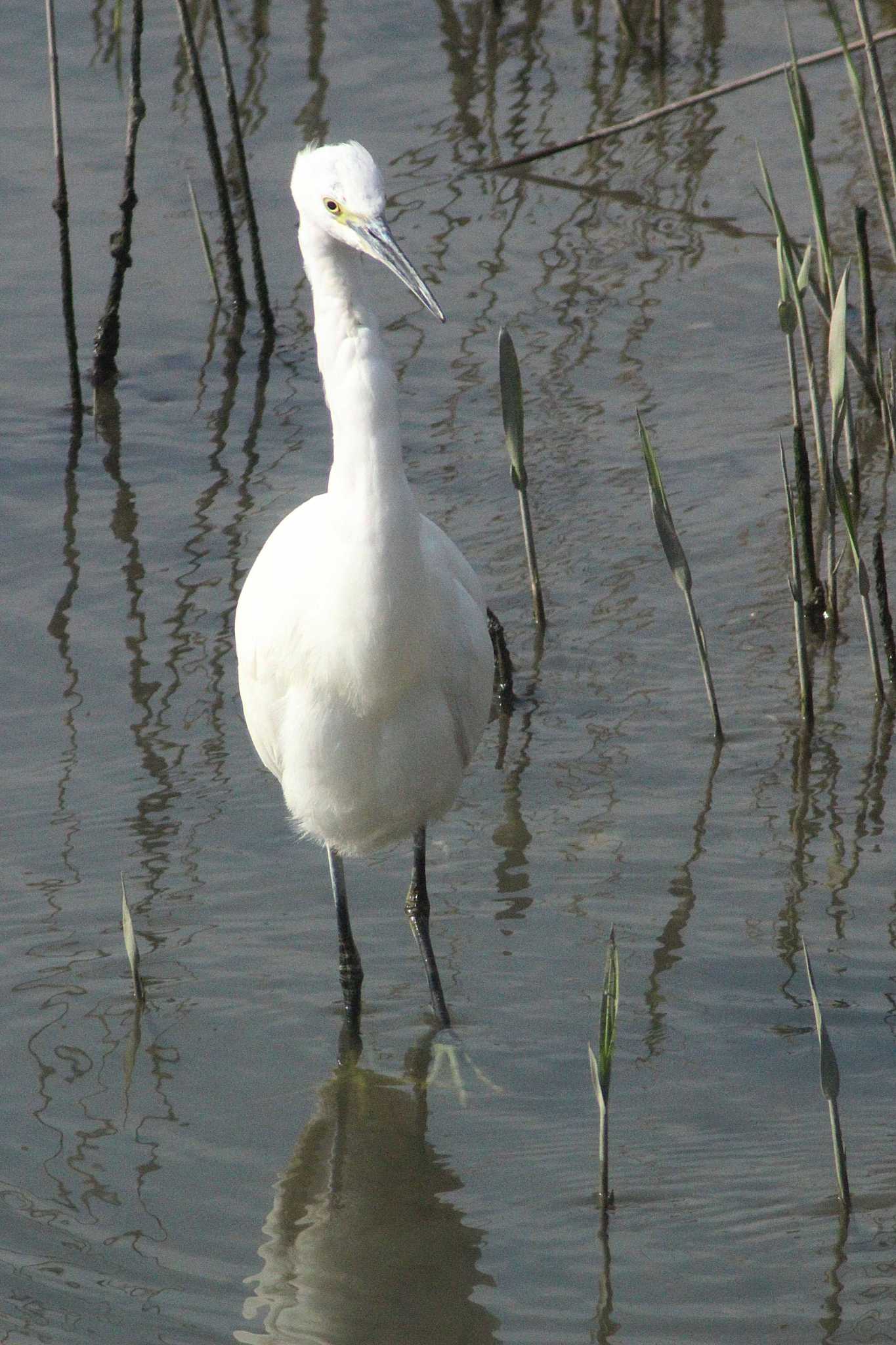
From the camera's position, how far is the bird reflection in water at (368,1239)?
323 centimetres

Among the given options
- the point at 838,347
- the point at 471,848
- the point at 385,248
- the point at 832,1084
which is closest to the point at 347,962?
the point at 471,848

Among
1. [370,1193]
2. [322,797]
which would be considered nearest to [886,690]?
[322,797]

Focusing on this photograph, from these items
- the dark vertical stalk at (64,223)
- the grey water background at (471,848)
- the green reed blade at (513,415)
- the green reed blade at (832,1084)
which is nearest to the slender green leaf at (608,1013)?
the green reed blade at (832,1084)

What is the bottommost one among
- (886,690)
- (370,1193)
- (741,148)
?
(370,1193)

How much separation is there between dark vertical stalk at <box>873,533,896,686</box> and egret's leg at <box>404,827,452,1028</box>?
1563 mm

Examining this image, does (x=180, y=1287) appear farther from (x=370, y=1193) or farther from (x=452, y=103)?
(x=452, y=103)

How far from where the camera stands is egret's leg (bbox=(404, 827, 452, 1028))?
4.13m

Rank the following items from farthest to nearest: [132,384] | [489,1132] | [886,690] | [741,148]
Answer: [741,148]
[132,384]
[886,690]
[489,1132]

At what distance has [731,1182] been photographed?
11.5 ft

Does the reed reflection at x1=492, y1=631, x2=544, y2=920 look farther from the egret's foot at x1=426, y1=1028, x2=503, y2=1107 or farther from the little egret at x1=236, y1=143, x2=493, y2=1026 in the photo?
the egret's foot at x1=426, y1=1028, x2=503, y2=1107

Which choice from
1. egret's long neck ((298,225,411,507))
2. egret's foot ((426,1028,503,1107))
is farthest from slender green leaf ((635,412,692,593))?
egret's foot ((426,1028,503,1107))

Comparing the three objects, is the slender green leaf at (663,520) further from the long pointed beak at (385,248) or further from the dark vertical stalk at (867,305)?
the dark vertical stalk at (867,305)

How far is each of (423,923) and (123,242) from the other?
3.53m

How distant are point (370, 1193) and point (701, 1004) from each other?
0.94 meters
